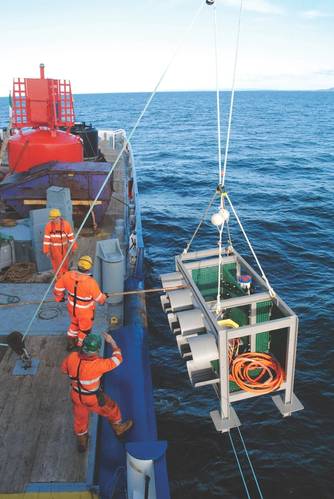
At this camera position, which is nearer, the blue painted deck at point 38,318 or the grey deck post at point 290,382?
the grey deck post at point 290,382

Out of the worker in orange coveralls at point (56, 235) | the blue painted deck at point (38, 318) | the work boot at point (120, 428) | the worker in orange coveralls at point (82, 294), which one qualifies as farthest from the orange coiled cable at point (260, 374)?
the worker in orange coveralls at point (56, 235)

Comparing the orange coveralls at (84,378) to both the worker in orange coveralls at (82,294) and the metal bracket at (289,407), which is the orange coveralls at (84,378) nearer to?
the worker in orange coveralls at (82,294)

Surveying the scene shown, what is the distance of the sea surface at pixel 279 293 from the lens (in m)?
8.34

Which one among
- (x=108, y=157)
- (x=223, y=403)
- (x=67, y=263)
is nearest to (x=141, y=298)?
(x=67, y=263)

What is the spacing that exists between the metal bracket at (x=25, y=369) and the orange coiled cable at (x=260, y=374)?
405 cm

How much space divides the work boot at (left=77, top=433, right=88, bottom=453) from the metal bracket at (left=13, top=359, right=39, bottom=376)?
194 centimetres

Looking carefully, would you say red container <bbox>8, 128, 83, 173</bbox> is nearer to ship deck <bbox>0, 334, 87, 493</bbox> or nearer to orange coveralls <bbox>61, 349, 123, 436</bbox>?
ship deck <bbox>0, 334, 87, 493</bbox>

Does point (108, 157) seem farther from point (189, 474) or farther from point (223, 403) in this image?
point (223, 403)

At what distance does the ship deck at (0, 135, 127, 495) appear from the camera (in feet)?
18.0

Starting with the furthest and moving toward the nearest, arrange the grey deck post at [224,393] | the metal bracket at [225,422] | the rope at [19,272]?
1. the rope at [19,272]
2. the metal bracket at [225,422]
3. the grey deck post at [224,393]

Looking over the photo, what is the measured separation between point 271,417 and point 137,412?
4287 mm

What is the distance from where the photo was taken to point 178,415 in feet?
32.0

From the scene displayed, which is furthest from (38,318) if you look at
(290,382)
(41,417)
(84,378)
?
(290,382)

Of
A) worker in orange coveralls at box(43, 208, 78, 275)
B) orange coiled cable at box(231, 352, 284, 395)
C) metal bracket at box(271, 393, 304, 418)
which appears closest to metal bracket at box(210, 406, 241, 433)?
orange coiled cable at box(231, 352, 284, 395)
